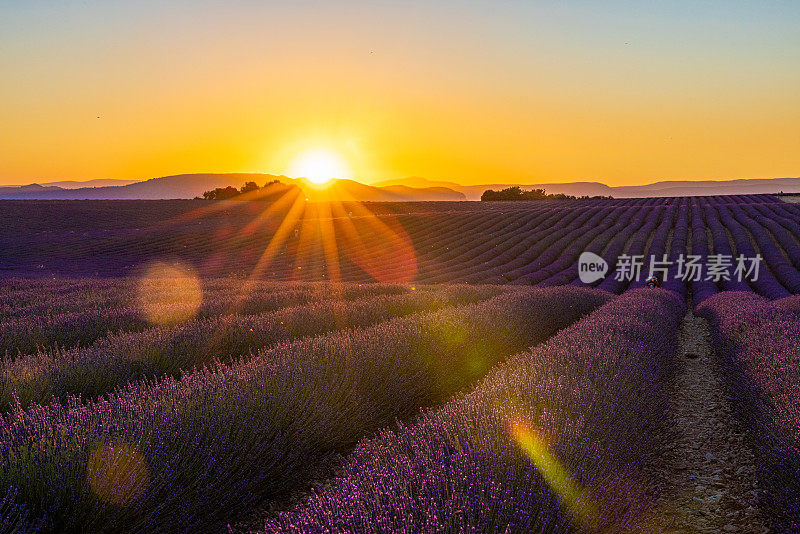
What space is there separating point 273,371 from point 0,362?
2.14m

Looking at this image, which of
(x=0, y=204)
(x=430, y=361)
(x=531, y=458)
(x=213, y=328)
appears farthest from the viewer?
(x=0, y=204)

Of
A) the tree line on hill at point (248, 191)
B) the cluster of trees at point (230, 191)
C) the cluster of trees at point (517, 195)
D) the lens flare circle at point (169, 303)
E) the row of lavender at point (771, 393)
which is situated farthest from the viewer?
the cluster of trees at point (230, 191)

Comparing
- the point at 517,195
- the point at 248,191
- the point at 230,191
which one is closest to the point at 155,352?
the point at 517,195

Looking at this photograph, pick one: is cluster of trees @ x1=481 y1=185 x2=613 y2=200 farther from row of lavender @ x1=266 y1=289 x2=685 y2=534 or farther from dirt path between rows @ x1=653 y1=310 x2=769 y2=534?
row of lavender @ x1=266 y1=289 x2=685 y2=534

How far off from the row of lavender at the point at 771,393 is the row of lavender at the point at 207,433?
221cm

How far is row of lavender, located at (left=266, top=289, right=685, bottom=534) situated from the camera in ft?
5.12

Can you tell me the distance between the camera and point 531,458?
6.29 ft

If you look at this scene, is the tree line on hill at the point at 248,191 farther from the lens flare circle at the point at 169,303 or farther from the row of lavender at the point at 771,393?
the row of lavender at the point at 771,393

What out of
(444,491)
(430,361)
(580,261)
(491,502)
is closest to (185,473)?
(444,491)

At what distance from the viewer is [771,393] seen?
321 cm

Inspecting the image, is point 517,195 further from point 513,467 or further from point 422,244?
point 513,467

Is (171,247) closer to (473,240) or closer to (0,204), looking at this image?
(473,240)

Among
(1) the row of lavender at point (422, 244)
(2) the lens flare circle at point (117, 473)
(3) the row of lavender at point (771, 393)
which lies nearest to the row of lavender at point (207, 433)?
(2) the lens flare circle at point (117, 473)

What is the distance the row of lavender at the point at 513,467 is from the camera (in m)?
1.56
